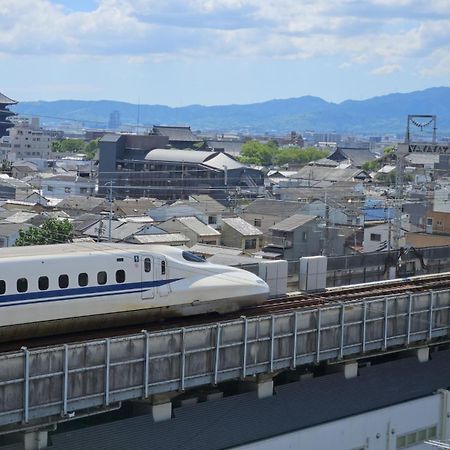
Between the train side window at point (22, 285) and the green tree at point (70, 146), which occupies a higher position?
the train side window at point (22, 285)

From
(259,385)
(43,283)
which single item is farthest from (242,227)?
(259,385)

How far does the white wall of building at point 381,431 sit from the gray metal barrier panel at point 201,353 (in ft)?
3.23

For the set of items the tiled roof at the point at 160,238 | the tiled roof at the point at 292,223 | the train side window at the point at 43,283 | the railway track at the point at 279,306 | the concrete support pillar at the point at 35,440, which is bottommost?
the tiled roof at the point at 160,238

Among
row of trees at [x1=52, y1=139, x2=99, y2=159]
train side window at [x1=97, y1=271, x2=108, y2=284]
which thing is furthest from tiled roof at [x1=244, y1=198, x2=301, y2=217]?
row of trees at [x1=52, y1=139, x2=99, y2=159]

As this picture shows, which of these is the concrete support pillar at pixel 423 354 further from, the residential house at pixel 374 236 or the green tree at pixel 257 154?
the green tree at pixel 257 154

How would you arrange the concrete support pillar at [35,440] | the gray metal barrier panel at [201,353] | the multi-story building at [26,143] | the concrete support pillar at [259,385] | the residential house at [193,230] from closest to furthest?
the gray metal barrier panel at [201,353]
the concrete support pillar at [35,440]
the concrete support pillar at [259,385]
the residential house at [193,230]
the multi-story building at [26,143]

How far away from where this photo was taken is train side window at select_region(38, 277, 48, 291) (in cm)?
1258

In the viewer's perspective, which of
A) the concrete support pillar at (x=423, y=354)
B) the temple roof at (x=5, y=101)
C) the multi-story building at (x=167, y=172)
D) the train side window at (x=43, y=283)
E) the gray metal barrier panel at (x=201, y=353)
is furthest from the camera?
the temple roof at (x=5, y=101)

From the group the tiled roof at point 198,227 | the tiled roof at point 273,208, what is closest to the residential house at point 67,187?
the tiled roof at point 273,208

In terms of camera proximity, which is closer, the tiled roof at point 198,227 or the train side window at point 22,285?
the train side window at point 22,285

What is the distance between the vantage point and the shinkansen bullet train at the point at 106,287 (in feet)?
40.5

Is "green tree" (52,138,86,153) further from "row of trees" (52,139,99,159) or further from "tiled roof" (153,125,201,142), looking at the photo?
"tiled roof" (153,125,201,142)

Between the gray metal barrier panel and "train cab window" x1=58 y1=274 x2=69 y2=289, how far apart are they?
238cm

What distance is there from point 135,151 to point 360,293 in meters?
60.0
